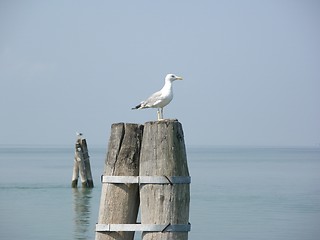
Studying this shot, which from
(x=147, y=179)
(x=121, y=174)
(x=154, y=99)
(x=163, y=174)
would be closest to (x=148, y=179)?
(x=147, y=179)

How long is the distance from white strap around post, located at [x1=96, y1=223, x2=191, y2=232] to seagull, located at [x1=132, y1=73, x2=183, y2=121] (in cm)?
281

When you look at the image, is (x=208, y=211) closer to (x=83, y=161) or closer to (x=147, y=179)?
(x=83, y=161)

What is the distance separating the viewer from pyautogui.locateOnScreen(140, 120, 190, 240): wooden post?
6.85m

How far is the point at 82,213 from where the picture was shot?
98.7 feet

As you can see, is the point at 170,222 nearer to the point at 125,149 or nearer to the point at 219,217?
the point at 125,149

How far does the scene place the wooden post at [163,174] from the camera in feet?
22.5

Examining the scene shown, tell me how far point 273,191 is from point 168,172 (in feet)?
123

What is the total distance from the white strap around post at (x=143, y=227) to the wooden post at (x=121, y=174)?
0.17ft

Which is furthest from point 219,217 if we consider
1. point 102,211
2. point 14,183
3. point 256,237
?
point 14,183

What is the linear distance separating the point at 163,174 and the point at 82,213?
23.5 metres

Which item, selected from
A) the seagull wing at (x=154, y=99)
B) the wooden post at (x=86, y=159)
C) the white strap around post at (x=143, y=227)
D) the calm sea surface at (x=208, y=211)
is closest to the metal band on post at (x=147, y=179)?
the white strap around post at (x=143, y=227)

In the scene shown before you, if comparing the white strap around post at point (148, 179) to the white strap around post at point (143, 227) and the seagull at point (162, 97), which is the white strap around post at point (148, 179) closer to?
the white strap around post at point (143, 227)

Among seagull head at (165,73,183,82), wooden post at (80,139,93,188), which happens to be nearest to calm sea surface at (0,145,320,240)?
wooden post at (80,139,93,188)

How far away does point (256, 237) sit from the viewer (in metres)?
22.0
